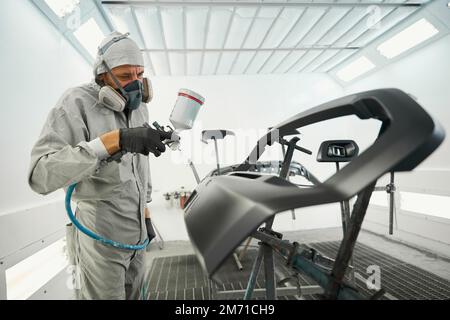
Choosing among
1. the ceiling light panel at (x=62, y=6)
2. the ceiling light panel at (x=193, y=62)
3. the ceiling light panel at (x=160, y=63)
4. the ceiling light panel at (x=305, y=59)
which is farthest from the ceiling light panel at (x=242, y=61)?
the ceiling light panel at (x=62, y=6)

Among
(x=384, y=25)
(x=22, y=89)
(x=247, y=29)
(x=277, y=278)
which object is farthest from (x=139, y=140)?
(x=384, y=25)

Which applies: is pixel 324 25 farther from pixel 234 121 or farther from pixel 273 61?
pixel 234 121

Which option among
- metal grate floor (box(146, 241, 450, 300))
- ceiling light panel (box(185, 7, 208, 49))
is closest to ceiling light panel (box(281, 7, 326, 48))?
ceiling light panel (box(185, 7, 208, 49))

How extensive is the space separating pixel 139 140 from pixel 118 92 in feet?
1.31

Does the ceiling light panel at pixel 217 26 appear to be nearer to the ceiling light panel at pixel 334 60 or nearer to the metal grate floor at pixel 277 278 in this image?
the ceiling light panel at pixel 334 60

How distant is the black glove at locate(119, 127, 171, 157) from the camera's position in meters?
1.00

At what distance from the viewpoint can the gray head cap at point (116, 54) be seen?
3.87 feet

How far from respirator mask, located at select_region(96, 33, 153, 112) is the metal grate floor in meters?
1.66

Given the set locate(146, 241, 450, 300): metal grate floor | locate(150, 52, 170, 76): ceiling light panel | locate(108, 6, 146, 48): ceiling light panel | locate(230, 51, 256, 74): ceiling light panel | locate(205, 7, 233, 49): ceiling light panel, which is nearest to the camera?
locate(146, 241, 450, 300): metal grate floor

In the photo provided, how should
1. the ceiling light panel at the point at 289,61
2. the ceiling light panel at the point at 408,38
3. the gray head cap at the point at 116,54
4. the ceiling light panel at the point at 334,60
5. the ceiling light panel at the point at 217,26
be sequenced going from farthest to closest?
the ceiling light panel at the point at 334,60 → the ceiling light panel at the point at 289,61 → the ceiling light panel at the point at 408,38 → the ceiling light panel at the point at 217,26 → the gray head cap at the point at 116,54

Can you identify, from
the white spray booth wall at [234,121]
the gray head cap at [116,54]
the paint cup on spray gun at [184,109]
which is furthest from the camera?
the white spray booth wall at [234,121]

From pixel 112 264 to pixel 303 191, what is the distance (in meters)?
1.14

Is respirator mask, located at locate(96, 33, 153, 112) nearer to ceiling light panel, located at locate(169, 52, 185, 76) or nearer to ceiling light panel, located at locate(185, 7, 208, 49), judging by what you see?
ceiling light panel, located at locate(185, 7, 208, 49)

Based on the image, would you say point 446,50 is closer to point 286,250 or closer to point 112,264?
point 286,250
